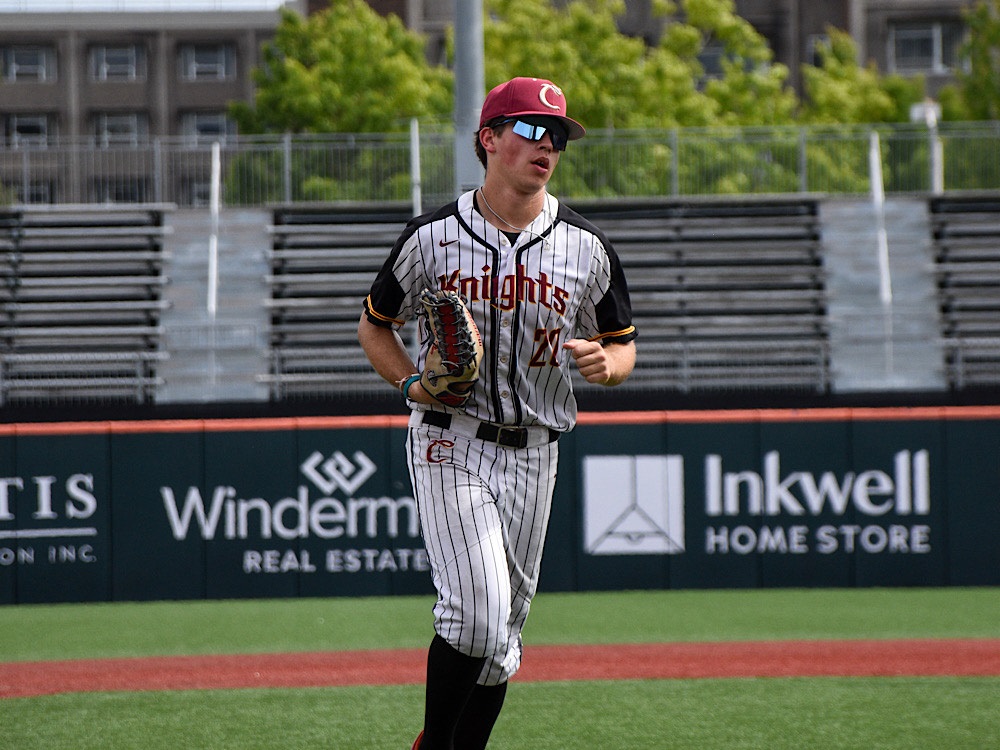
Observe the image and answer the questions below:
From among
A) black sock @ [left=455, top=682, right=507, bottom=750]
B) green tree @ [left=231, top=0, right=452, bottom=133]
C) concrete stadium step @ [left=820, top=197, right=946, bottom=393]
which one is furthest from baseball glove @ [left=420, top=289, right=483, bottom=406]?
green tree @ [left=231, top=0, right=452, bottom=133]

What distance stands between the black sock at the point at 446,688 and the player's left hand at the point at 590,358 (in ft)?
2.75

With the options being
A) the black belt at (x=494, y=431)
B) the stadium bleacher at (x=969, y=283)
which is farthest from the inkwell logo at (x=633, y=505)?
the black belt at (x=494, y=431)

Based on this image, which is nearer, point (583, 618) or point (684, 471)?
point (583, 618)

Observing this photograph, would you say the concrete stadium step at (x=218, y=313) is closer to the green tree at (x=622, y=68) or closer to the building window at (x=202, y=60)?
the green tree at (x=622, y=68)

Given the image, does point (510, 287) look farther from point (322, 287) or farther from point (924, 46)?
point (924, 46)

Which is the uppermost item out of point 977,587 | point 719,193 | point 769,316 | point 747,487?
point 719,193

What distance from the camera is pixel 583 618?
865 centimetres

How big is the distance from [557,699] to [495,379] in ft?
8.61

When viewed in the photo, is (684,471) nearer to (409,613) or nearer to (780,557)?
(780,557)

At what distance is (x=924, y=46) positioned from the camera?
137ft

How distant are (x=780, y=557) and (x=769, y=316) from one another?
6813 millimetres

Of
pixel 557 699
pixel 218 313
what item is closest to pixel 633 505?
pixel 557 699

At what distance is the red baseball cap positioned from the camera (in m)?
3.76

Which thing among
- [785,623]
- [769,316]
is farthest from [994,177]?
[785,623]
